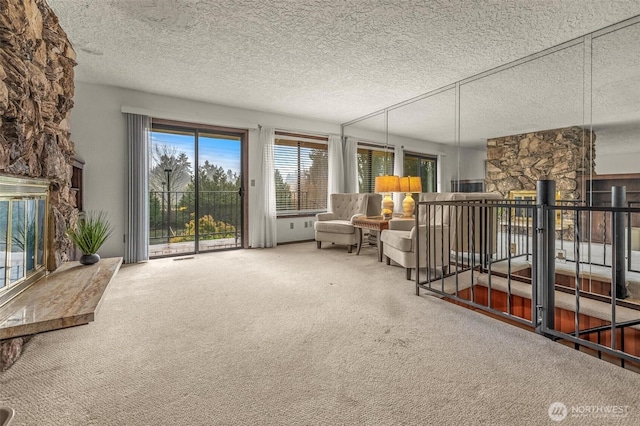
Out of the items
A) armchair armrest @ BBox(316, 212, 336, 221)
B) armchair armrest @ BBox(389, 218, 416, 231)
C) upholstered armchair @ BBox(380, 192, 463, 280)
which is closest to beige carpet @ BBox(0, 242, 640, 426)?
upholstered armchair @ BBox(380, 192, 463, 280)

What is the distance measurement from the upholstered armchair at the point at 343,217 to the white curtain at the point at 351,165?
0.76 meters

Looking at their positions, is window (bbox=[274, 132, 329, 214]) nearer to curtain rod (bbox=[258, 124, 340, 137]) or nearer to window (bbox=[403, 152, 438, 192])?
curtain rod (bbox=[258, 124, 340, 137])

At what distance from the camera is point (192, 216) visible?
16.0ft

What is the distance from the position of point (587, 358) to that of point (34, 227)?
3545mm

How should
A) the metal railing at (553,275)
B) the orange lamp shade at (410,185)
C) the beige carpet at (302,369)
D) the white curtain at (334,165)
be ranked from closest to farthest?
the beige carpet at (302,369)
the metal railing at (553,275)
the orange lamp shade at (410,185)
the white curtain at (334,165)

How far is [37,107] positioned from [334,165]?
15.6 ft

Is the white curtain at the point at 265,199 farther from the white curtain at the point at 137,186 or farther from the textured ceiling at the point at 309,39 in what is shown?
the white curtain at the point at 137,186

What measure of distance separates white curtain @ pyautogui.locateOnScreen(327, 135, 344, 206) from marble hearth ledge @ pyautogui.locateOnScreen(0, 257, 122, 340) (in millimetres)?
4367

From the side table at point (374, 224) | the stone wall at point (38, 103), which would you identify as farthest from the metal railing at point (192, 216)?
the side table at point (374, 224)

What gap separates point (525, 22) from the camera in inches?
104

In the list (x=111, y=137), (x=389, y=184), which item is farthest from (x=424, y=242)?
A: (x=111, y=137)

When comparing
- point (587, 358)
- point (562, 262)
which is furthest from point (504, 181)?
point (587, 358)

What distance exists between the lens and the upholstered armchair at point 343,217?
4.84 metres

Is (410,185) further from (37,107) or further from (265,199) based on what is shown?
(37,107)
